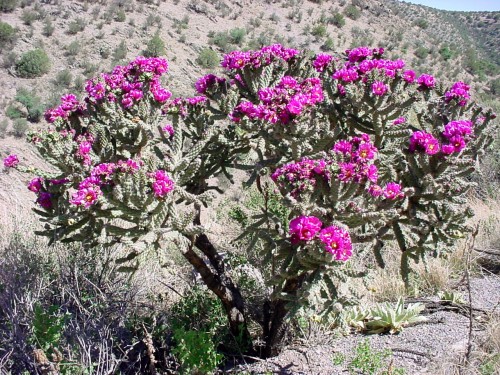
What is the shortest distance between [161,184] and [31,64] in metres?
20.2

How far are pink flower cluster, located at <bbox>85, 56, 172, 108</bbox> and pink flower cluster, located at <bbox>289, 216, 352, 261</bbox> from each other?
5.15 feet

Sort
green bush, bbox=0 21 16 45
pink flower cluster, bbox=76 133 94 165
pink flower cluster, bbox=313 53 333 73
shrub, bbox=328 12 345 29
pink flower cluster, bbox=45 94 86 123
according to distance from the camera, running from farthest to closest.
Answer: shrub, bbox=328 12 345 29 < green bush, bbox=0 21 16 45 < pink flower cluster, bbox=313 53 333 73 < pink flower cluster, bbox=45 94 86 123 < pink flower cluster, bbox=76 133 94 165

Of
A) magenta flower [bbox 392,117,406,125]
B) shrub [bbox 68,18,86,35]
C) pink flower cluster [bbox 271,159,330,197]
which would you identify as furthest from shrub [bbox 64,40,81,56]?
pink flower cluster [bbox 271,159,330,197]

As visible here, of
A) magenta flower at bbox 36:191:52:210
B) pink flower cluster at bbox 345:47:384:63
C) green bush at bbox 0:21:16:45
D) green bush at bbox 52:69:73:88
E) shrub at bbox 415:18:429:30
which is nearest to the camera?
magenta flower at bbox 36:191:52:210

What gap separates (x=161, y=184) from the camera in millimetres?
3096

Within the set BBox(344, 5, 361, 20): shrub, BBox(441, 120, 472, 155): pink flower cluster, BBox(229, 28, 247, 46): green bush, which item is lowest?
BBox(229, 28, 247, 46): green bush

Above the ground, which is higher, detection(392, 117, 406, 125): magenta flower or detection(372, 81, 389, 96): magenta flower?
detection(372, 81, 389, 96): magenta flower

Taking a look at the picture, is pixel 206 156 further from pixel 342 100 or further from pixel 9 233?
pixel 9 233

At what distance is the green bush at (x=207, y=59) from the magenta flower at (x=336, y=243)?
24.1 meters

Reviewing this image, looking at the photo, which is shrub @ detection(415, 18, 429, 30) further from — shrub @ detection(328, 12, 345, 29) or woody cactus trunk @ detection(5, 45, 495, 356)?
woody cactus trunk @ detection(5, 45, 495, 356)

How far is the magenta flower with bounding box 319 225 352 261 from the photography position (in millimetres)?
2822

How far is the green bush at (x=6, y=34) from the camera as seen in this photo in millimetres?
21536

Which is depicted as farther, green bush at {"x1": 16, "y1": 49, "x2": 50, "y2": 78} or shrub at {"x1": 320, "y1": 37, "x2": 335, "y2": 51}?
shrub at {"x1": 320, "y1": 37, "x2": 335, "y2": 51}

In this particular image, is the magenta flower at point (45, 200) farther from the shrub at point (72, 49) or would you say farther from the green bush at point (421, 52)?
the green bush at point (421, 52)
